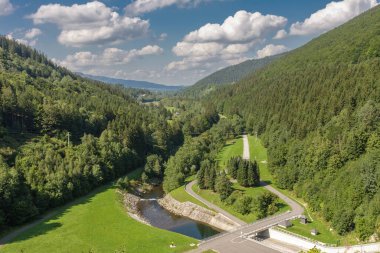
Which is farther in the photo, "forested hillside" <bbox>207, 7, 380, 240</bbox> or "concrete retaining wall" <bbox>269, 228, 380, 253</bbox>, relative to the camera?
"forested hillside" <bbox>207, 7, 380, 240</bbox>

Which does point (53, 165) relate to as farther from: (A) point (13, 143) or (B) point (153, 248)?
(B) point (153, 248)

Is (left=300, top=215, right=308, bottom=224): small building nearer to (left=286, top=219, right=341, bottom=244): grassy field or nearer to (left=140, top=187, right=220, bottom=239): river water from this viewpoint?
(left=286, top=219, right=341, bottom=244): grassy field

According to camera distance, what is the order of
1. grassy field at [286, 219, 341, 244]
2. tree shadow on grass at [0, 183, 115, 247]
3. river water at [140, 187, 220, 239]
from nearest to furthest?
grassy field at [286, 219, 341, 244]
tree shadow on grass at [0, 183, 115, 247]
river water at [140, 187, 220, 239]

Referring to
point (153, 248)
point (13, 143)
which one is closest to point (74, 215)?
point (153, 248)

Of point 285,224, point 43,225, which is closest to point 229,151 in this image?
point 285,224

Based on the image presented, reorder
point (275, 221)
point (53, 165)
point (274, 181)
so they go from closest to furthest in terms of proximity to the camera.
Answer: point (275, 221)
point (53, 165)
point (274, 181)

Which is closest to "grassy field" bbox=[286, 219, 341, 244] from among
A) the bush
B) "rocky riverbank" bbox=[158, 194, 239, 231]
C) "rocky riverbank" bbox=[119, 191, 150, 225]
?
the bush

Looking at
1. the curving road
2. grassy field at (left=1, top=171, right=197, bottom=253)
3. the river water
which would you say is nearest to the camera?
the curving road
